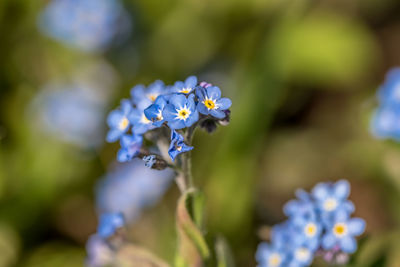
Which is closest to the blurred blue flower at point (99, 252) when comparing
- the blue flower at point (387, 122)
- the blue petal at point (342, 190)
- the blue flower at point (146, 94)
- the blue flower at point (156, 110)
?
the blue flower at point (146, 94)

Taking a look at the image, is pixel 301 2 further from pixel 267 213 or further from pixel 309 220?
pixel 309 220

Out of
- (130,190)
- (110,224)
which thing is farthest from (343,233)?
(130,190)

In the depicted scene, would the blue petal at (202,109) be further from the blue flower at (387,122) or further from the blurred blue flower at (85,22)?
the blurred blue flower at (85,22)

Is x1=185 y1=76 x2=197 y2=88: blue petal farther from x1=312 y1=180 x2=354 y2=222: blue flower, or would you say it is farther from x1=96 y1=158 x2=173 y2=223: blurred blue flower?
x1=96 y1=158 x2=173 y2=223: blurred blue flower

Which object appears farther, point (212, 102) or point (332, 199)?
point (332, 199)

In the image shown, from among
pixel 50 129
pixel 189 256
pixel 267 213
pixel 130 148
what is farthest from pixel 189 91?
pixel 50 129

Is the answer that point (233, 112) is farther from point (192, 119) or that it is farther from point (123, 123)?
point (192, 119)
